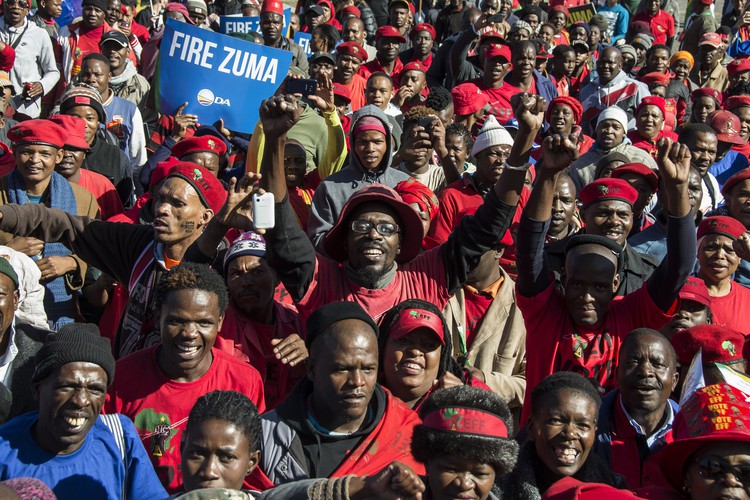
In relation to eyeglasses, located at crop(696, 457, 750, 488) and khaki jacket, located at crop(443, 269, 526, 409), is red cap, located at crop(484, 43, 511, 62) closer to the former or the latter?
khaki jacket, located at crop(443, 269, 526, 409)

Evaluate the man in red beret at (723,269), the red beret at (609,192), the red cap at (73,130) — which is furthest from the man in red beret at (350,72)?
the man in red beret at (723,269)

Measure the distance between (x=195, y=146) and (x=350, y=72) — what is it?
12.4 feet

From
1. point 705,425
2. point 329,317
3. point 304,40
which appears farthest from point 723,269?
point 304,40

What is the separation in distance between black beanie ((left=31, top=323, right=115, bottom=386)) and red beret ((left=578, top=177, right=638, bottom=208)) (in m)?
3.04

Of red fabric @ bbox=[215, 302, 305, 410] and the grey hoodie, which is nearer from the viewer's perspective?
red fabric @ bbox=[215, 302, 305, 410]

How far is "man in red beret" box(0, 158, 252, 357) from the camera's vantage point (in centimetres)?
473

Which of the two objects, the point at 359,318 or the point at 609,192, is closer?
the point at 359,318

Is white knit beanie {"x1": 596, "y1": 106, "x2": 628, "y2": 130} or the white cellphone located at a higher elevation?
white knit beanie {"x1": 596, "y1": 106, "x2": 628, "y2": 130}

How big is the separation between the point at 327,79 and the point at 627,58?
264 inches

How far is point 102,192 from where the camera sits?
261 inches

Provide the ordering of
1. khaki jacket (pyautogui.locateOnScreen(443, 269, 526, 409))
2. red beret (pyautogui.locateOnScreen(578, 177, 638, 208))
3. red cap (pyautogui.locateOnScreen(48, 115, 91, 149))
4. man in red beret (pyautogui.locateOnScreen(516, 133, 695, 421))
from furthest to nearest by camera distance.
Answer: red cap (pyautogui.locateOnScreen(48, 115, 91, 149)) < red beret (pyautogui.locateOnScreen(578, 177, 638, 208)) < khaki jacket (pyautogui.locateOnScreen(443, 269, 526, 409)) < man in red beret (pyautogui.locateOnScreen(516, 133, 695, 421))

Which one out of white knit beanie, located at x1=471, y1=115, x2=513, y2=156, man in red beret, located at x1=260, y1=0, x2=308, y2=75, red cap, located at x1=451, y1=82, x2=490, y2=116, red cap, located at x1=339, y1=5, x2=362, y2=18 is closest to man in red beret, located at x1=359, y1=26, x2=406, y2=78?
man in red beret, located at x1=260, y1=0, x2=308, y2=75

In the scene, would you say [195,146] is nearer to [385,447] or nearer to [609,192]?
[609,192]

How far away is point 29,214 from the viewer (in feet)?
15.8
